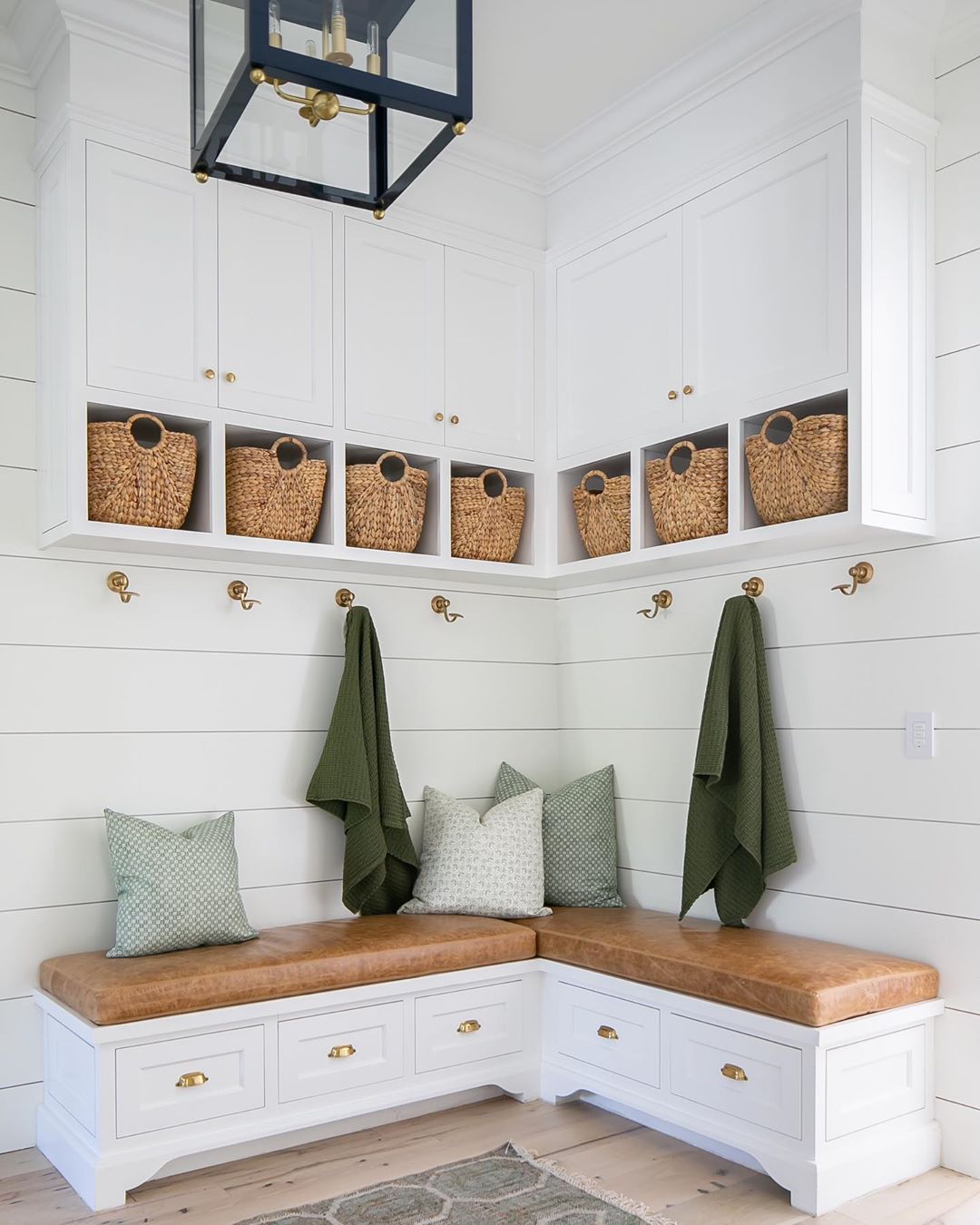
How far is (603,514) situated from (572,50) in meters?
1.24

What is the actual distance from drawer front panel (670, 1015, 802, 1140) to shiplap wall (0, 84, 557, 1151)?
110 centimetres

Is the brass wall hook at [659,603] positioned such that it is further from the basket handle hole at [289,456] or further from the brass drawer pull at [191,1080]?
the brass drawer pull at [191,1080]

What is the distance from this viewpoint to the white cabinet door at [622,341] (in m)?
3.07

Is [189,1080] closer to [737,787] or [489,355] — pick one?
[737,787]

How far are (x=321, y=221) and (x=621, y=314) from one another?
2.91 ft

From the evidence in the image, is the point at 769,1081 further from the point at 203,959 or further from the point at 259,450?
the point at 259,450

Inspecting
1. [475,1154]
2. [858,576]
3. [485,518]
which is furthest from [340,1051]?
[858,576]

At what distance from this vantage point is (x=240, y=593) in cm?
310

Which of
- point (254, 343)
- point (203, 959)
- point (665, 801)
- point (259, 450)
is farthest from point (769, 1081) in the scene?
point (254, 343)

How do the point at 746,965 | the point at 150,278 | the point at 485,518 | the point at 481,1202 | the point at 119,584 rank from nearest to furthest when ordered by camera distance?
the point at 481,1202 → the point at 746,965 → the point at 150,278 → the point at 119,584 → the point at 485,518

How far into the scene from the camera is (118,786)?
290cm

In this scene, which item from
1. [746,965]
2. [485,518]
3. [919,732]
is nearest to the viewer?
[746,965]

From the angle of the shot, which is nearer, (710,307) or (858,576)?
(858,576)

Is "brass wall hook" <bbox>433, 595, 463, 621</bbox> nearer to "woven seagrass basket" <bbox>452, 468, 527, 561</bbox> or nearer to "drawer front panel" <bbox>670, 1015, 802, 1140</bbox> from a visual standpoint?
"woven seagrass basket" <bbox>452, 468, 527, 561</bbox>
